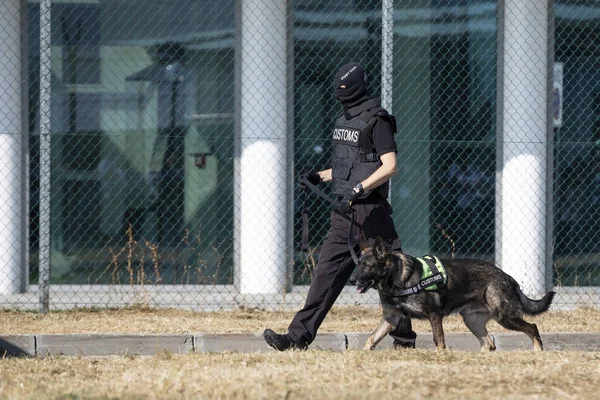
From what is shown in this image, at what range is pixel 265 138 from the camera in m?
11.5

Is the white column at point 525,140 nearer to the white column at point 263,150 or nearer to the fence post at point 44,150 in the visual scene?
the white column at point 263,150

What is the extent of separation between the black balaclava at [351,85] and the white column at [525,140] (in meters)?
4.54

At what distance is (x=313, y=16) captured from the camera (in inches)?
473

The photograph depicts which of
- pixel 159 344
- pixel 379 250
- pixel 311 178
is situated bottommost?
pixel 159 344

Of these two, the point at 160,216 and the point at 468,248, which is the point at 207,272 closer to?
the point at 160,216

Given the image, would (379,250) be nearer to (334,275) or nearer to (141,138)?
(334,275)

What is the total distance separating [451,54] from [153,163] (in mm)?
3548

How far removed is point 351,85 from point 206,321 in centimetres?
311

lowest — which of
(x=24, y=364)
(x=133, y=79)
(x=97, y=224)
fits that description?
(x=24, y=364)

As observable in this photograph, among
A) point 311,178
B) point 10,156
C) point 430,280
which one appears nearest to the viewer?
point 430,280

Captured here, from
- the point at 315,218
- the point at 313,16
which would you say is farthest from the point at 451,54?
the point at 315,218

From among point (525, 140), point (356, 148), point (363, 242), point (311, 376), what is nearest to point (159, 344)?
point (363, 242)

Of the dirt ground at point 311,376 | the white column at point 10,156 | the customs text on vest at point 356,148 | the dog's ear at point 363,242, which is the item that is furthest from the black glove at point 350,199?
the white column at point 10,156

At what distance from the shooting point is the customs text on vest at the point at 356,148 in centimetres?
745
